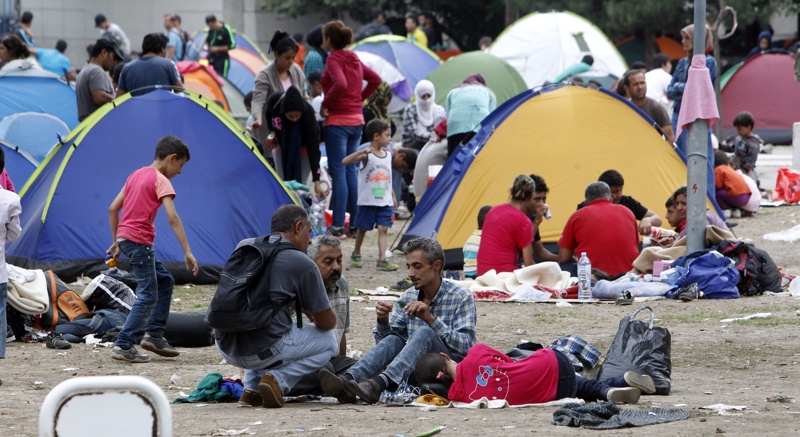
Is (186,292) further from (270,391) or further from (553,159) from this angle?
(270,391)

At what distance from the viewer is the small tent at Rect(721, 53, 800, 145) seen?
2533 centimetres

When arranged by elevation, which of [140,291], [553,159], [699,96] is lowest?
[140,291]

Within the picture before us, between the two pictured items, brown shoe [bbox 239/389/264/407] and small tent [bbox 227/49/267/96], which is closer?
brown shoe [bbox 239/389/264/407]

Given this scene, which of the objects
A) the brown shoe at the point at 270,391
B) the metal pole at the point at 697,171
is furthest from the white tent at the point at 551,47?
the brown shoe at the point at 270,391

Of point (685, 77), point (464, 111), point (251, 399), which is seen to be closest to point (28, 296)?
point (251, 399)

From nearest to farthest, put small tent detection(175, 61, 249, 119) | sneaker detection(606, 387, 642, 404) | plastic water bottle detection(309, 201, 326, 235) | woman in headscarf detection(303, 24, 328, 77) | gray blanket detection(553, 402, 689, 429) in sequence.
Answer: gray blanket detection(553, 402, 689, 429), sneaker detection(606, 387, 642, 404), plastic water bottle detection(309, 201, 326, 235), woman in headscarf detection(303, 24, 328, 77), small tent detection(175, 61, 249, 119)

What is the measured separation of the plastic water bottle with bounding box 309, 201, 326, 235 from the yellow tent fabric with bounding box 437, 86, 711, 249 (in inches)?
57.9

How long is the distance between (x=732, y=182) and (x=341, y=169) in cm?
508

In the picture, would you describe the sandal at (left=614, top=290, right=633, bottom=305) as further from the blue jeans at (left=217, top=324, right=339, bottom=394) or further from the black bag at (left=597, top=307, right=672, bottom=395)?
the blue jeans at (left=217, top=324, right=339, bottom=394)

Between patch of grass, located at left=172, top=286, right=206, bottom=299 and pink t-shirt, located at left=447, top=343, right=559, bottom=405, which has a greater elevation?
pink t-shirt, located at left=447, top=343, right=559, bottom=405

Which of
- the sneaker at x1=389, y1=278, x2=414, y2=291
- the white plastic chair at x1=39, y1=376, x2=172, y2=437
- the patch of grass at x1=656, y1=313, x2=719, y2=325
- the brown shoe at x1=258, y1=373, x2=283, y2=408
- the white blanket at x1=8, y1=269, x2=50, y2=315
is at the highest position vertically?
the white plastic chair at x1=39, y1=376, x2=172, y2=437

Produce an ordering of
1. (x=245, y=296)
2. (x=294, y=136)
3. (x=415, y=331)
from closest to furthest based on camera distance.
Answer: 1. (x=245, y=296)
2. (x=415, y=331)
3. (x=294, y=136)

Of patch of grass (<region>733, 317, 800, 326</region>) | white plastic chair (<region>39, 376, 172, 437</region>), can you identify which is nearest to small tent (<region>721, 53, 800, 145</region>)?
patch of grass (<region>733, 317, 800, 326</region>)

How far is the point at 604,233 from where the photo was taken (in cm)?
1120
